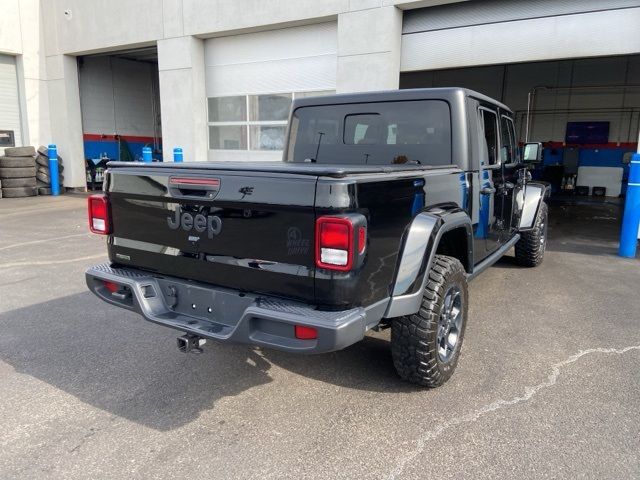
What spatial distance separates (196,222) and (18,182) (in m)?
14.6

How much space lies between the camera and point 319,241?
93.2 inches

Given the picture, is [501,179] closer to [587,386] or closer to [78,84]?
[587,386]

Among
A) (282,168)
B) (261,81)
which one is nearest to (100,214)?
(282,168)

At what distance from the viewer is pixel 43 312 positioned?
15.4 ft

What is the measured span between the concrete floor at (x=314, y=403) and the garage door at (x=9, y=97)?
1286 centimetres

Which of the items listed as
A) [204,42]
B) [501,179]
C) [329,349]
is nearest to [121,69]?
[204,42]

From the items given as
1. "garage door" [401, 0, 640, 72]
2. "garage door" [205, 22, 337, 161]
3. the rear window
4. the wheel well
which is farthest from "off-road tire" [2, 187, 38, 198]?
the wheel well

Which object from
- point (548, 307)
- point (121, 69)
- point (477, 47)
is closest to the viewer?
point (548, 307)

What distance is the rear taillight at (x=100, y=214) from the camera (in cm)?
327

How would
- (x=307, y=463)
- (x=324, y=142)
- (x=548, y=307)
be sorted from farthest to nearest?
(x=548, y=307) → (x=324, y=142) → (x=307, y=463)

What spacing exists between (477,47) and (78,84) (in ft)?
42.1

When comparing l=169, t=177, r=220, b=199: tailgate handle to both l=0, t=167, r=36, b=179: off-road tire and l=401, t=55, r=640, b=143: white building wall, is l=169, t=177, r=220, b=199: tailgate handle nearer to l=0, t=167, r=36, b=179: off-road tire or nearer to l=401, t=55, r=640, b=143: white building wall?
l=0, t=167, r=36, b=179: off-road tire

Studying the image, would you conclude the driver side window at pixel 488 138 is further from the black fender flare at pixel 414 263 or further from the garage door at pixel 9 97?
the garage door at pixel 9 97

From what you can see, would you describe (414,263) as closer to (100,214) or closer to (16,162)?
(100,214)
